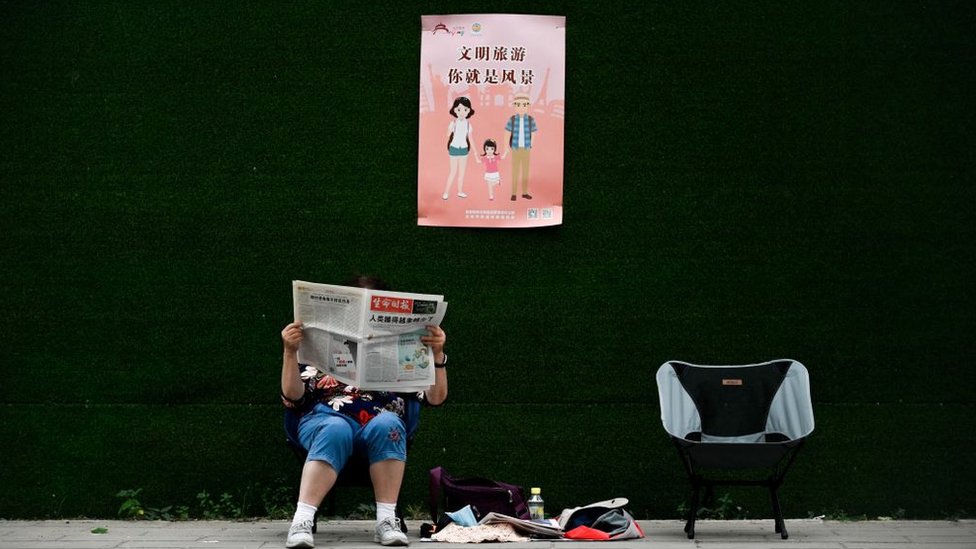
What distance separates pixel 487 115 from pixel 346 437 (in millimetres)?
1842

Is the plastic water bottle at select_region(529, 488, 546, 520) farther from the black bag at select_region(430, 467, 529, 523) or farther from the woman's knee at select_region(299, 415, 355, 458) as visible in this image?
the woman's knee at select_region(299, 415, 355, 458)

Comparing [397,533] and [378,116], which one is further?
[378,116]

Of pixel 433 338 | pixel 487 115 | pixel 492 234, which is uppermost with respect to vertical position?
pixel 487 115

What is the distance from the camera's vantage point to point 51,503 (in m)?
5.31

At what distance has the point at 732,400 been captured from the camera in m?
4.97

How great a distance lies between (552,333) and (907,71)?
2124 millimetres

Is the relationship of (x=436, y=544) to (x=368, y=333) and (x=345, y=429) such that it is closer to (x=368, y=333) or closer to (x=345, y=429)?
(x=345, y=429)

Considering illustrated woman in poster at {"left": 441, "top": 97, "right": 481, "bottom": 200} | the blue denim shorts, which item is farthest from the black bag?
illustrated woman in poster at {"left": 441, "top": 97, "right": 481, "bottom": 200}

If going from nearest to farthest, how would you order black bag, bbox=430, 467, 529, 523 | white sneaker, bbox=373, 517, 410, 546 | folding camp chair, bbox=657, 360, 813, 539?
1. white sneaker, bbox=373, 517, 410, 546
2. black bag, bbox=430, 467, 529, 523
3. folding camp chair, bbox=657, 360, 813, 539

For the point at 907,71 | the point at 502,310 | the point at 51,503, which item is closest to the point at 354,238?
the point at 502,310

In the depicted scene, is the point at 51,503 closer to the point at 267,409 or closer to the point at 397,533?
the point at 267,409

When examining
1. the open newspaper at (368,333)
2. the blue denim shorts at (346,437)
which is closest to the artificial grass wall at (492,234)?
the blue denim shorts at (346,437)

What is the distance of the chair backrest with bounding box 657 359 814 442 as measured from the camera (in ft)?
16.1

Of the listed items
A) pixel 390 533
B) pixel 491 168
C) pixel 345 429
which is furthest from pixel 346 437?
pixel 491 168
